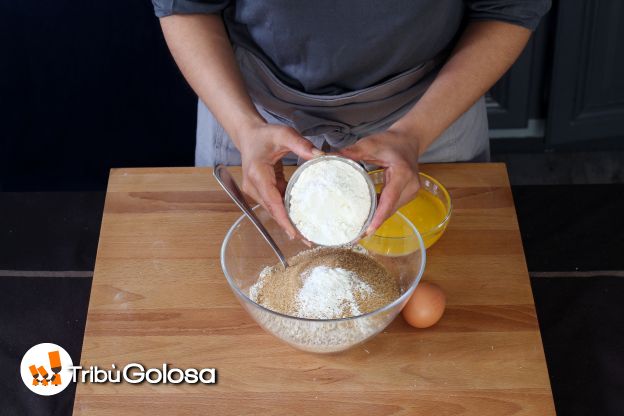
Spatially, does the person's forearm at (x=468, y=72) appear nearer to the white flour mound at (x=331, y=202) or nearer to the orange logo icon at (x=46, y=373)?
the white flour mound at (x=331, y=202)

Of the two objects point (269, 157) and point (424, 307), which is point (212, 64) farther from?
point (424, 307)

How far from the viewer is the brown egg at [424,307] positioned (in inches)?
38.4

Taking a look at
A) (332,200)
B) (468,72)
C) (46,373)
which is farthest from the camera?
(46,373)

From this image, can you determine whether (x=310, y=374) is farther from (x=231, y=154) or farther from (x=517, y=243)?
(x=231, y=154)

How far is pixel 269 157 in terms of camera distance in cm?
101

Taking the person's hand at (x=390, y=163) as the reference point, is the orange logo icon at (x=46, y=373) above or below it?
below

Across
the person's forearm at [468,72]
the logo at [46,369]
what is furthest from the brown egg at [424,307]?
the logo at [46,369]

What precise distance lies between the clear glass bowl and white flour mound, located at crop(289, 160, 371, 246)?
11cm

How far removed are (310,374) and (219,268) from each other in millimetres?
238

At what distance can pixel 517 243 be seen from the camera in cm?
111

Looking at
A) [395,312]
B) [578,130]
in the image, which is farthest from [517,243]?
[578,130]

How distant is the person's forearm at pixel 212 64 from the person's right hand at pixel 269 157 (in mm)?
68

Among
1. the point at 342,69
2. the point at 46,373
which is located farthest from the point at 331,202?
the point at 46,373

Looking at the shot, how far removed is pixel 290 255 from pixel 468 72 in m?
0.41
